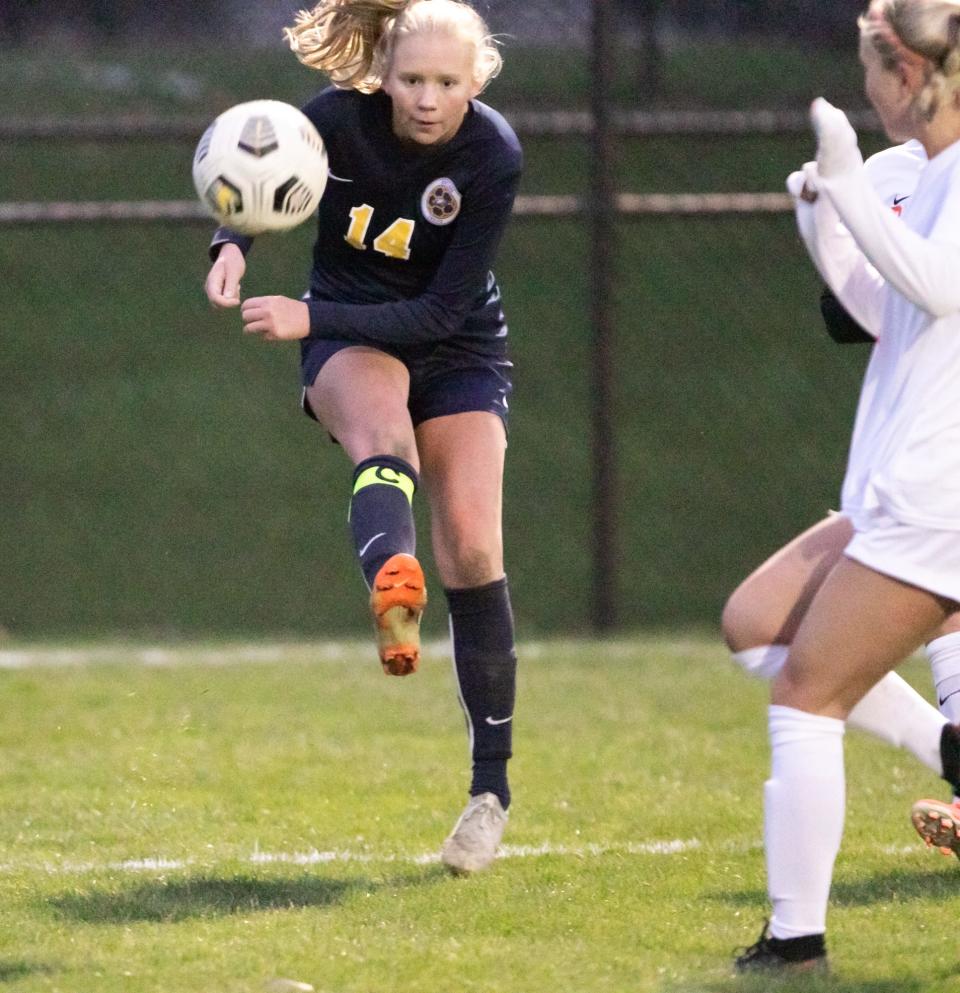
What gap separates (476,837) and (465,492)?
2.65ft

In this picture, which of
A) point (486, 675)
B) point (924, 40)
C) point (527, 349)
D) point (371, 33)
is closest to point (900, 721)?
point (486, 675)

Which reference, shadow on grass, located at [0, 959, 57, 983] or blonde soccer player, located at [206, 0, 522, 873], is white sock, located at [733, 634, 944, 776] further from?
shadow on grass, located at [0, 959, 57, 983]

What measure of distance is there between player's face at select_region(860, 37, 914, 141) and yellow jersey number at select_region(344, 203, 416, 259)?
1.48 metres

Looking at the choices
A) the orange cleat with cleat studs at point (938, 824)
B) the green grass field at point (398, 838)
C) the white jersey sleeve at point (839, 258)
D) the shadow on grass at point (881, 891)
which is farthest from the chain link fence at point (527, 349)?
the white jersey sleeve at point (839, 258)

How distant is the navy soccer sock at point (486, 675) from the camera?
4.52 m

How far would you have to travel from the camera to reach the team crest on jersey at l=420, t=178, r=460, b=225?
4.43 metres

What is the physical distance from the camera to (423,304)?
173 inches

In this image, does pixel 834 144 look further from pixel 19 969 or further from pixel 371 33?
pixel 19 969

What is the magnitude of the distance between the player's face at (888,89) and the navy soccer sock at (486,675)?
1.67 m

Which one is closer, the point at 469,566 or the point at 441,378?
the point at 469,566

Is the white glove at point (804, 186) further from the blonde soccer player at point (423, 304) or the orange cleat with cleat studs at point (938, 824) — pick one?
the orange cleat with cleat studs at point (938, 824)

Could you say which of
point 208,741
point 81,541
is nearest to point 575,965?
point 208,741

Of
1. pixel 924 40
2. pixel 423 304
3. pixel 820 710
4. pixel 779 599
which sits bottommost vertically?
pixel 820 710

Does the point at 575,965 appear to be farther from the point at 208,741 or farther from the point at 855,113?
the point at 855,113
